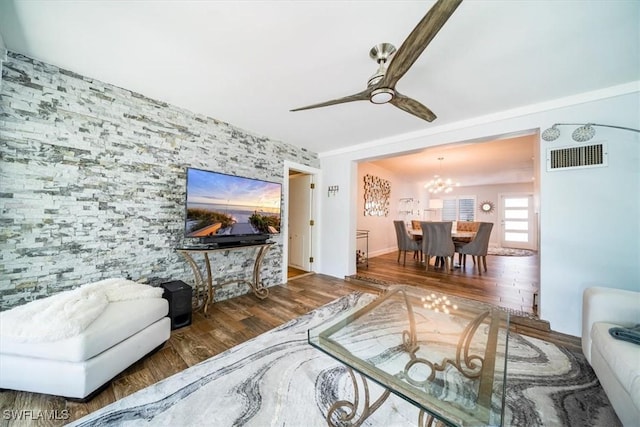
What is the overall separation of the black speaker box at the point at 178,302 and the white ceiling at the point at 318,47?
2036 millimetres

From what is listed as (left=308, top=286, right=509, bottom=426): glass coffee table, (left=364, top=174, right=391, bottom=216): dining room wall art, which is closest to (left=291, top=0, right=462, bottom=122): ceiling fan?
(left=308, top=286, right=509, bottom=426): glass coffee table

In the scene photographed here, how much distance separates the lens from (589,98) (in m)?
2.17

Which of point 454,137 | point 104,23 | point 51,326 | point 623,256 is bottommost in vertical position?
point 51,326

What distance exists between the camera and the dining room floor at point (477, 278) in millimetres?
3099

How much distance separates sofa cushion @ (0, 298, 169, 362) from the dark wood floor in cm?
28

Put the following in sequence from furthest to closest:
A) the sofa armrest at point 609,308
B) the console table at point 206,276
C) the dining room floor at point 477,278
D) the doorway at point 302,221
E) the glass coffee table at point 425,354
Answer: the doorway at point 302,221, the dining room floor at point 477,278, the console table at point 206,276, the sofa armrest at point 609,308, the glass coffee table at point 425,354

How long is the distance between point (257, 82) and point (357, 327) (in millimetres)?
2340

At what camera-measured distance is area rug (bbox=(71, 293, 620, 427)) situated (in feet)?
4.11

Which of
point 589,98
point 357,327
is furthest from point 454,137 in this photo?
point 357,327

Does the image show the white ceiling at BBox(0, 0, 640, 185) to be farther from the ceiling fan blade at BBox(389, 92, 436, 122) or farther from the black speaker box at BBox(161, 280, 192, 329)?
the black speaker box at BBox(161, 280, 192, 329)

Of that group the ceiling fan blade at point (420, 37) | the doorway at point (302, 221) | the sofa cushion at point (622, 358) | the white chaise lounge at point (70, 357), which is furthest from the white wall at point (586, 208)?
the white chaise lounge at point (70, 357)

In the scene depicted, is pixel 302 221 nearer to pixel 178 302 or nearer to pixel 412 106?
pixel 178 302

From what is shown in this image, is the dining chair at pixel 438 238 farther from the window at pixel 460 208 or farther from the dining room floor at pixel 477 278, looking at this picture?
the window at pixel 460 208

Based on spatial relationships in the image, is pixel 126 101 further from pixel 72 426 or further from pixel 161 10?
pixel 72 426
